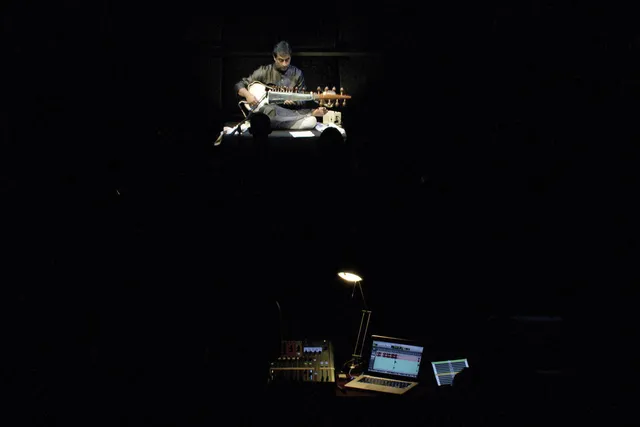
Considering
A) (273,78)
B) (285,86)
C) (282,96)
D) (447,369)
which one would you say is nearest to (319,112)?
(282,96)

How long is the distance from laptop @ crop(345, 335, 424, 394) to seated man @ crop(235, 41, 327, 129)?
9.42ft

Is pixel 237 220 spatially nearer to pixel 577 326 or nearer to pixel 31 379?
pixel 31 379

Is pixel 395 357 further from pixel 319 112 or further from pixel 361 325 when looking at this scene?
pixel 319 112

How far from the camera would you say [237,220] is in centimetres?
522

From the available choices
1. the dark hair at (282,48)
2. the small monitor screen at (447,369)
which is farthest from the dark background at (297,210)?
the dark hair at (282,48)

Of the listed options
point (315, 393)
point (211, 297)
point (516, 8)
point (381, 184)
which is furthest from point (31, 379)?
point (516, 8)

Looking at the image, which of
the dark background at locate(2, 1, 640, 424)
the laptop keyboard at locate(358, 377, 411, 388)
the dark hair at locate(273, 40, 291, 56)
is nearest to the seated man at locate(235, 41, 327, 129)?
the dark hair at locate(273, 40, 291, 56)

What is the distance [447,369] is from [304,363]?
3.60 feet

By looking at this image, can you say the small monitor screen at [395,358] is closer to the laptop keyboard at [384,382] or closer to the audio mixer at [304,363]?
the laptop keyboard at [384,382]

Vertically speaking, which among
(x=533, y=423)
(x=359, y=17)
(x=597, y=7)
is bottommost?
(x=533, y=423)

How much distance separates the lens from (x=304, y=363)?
434 centimetres

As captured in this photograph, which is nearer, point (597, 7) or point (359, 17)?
point (597, 7)

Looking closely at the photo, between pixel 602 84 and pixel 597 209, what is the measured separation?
134 cm

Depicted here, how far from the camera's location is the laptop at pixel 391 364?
4.35 meters
